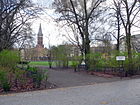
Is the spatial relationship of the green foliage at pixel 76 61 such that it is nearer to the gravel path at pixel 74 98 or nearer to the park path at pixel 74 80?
the park path at pixel 74 80

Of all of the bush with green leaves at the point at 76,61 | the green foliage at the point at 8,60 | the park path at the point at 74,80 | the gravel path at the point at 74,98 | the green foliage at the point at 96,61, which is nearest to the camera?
the gravel path at the point at 74,98

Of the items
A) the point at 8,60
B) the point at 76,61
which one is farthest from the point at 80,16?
the point at 8,60

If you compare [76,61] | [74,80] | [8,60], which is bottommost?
[74,80]

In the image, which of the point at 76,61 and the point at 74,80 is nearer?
the point at 74,80

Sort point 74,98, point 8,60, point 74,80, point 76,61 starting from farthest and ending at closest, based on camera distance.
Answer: point 76,61
point 74,80
point 8,60
point 74,98

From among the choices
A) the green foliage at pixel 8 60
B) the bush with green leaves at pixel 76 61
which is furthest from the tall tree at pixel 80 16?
the green foliage at pixel 8 60

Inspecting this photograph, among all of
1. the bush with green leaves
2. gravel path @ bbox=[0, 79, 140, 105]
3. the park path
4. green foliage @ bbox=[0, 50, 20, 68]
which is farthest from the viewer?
the bush with green leaves

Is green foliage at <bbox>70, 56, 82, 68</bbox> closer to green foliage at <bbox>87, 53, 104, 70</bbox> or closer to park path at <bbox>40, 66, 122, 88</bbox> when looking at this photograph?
green foliage at <bbox>87, 53, 104, 70</bbox>

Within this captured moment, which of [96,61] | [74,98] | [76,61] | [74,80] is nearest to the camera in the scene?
[74,98]

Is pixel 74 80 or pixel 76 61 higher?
pixel 76 61

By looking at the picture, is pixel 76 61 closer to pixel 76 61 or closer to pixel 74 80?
pixel 76 61

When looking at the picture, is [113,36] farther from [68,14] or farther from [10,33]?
[10,33]

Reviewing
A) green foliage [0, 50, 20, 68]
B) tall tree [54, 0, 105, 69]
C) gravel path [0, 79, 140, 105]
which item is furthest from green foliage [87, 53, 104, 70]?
gravel path [0, 79, 140, 105]

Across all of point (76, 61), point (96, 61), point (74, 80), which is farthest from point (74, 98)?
point (76, 61)
